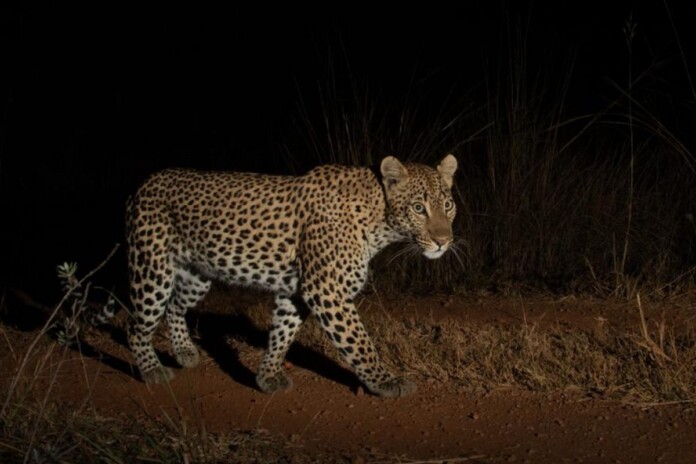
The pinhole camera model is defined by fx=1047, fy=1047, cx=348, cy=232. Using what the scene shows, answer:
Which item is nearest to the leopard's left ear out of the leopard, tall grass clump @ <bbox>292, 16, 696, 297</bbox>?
the leopard

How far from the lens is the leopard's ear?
19.6ft

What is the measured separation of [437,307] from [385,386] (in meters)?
1.95

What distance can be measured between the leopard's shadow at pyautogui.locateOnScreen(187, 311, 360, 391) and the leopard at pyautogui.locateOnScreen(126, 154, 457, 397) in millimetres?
208

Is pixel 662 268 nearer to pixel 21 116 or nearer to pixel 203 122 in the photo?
pixel 203 122

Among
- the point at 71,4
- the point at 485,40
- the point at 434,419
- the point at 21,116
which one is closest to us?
the point at 434,419

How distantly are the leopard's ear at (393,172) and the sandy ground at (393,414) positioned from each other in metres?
1.18

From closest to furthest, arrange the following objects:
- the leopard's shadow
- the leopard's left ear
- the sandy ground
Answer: the sandy ground → the leopard's left ear → the leopard's shadow

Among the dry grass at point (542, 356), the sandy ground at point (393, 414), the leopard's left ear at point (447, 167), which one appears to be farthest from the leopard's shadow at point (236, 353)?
the leopard's left ear at point (447, 167)

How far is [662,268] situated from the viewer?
7727 mm

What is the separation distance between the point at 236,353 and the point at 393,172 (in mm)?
1803

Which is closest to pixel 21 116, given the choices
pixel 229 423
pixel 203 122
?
pixel 203 122

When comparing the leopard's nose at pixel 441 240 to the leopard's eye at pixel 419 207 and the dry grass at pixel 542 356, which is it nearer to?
the leopard's eye at pixel 419 207

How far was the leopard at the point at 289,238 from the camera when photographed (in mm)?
5879

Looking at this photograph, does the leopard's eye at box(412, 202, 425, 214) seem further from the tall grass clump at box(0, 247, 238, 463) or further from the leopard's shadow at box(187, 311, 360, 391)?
the tall grass clump at box(0, 247, 238, 463)
